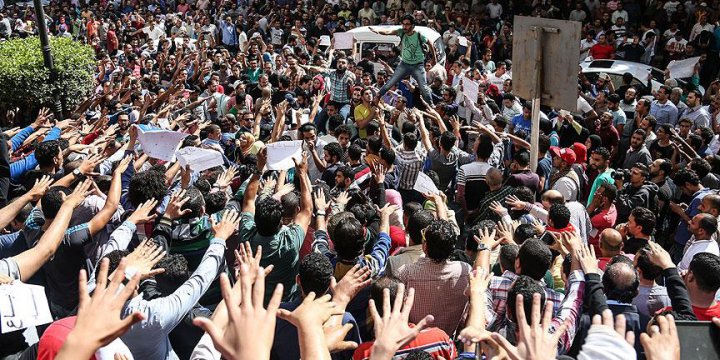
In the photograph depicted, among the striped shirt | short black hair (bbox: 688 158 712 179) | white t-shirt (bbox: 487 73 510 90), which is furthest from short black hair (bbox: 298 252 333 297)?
white t-shirt (bbox: 487 73 510 90)

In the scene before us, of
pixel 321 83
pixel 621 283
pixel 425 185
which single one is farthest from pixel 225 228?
pixel 321 83

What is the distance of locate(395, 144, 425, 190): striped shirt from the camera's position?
7.06 metres

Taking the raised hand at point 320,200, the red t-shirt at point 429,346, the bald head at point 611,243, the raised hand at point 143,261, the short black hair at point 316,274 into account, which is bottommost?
the bald head at point 611,243

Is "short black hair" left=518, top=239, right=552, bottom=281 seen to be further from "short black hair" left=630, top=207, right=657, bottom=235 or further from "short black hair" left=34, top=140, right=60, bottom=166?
"short black hair" left=34, top=140, right=60, bottom=166

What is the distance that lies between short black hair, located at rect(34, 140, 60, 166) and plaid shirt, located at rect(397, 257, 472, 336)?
3872 mm

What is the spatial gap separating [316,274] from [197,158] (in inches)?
108

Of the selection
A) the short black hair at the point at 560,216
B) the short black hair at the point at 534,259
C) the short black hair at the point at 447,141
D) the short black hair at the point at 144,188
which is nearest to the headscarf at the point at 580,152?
the short black hair at the point at 447,141

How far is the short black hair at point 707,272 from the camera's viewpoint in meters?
4.11

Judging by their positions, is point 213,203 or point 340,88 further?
point 340,88

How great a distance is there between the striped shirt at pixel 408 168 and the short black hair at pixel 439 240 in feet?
8.76

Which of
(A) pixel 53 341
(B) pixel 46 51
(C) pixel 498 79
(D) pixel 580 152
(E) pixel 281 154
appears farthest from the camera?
(C) pixel 498 79

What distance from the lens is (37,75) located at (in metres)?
10.2

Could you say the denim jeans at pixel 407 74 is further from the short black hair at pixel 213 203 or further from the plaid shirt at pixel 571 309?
the plaid shirt at pixel 571 309

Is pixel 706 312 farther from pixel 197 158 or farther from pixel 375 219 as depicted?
pixel 197 158
